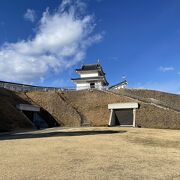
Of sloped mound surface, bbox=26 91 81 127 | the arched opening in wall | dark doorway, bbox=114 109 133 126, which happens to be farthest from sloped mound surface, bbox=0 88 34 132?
dark doorway, bbox=114 109 133 126

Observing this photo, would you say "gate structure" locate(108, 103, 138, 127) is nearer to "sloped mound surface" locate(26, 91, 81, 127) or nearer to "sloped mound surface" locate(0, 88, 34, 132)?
"sloped mound surface" locate(26, 91, 81, 127)

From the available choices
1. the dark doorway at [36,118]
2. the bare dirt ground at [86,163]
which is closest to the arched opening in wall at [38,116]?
the dark doorway at [36,118]

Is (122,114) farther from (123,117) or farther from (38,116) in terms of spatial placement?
(38,116)

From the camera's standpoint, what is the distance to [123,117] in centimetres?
3694

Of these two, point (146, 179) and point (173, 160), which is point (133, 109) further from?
point (146, 179)

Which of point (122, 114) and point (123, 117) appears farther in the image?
point (122, 114)

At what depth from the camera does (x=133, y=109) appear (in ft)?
118

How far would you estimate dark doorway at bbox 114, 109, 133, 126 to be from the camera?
3634cm

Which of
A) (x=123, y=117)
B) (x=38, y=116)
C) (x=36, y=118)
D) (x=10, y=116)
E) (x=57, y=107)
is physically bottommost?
(x=10, y=116)

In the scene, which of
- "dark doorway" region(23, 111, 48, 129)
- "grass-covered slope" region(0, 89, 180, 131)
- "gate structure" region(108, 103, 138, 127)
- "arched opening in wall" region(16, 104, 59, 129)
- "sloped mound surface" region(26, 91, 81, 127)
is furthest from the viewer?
"sloped mound surface" region(26, 91, 81, 127)

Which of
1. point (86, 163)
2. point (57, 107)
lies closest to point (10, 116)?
point (57, 107)

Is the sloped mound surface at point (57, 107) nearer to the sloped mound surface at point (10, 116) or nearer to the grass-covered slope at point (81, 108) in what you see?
the grass-covered slope at point (81, 108)

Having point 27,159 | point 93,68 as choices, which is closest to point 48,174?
point 27,159

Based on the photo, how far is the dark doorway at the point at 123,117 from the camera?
36344 mm
